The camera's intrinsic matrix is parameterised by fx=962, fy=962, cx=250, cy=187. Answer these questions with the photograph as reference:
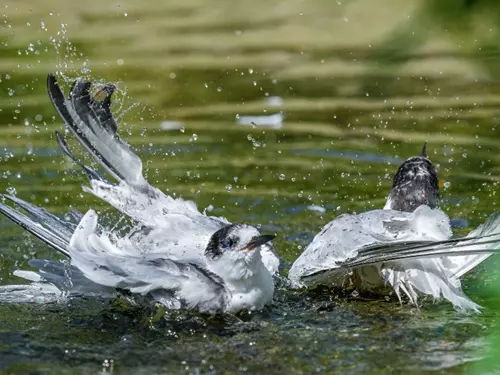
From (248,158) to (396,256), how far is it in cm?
296

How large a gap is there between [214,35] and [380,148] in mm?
3679

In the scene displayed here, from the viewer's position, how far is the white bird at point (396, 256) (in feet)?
15.7

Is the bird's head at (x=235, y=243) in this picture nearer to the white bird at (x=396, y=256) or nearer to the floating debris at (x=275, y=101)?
the white bird at (x=396, y=256)

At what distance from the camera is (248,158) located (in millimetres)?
7594

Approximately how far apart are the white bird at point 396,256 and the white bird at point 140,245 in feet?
1.07

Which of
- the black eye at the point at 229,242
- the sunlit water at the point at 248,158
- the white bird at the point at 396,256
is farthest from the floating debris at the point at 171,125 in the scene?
the black eye at the point at 229,242

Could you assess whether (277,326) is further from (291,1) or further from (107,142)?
(291,1)

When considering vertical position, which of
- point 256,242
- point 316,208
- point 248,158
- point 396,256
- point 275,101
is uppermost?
point 275,101

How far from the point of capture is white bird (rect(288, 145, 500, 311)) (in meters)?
4.78

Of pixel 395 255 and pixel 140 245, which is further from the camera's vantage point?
pixel 140 245

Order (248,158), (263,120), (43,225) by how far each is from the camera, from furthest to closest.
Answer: (263,120), (248,158), (43,225)

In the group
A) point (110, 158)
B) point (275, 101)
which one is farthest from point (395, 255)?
point (275, 101)

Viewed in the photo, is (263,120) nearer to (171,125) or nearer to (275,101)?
(275,101)

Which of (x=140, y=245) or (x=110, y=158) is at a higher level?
(x=110, y=158)
